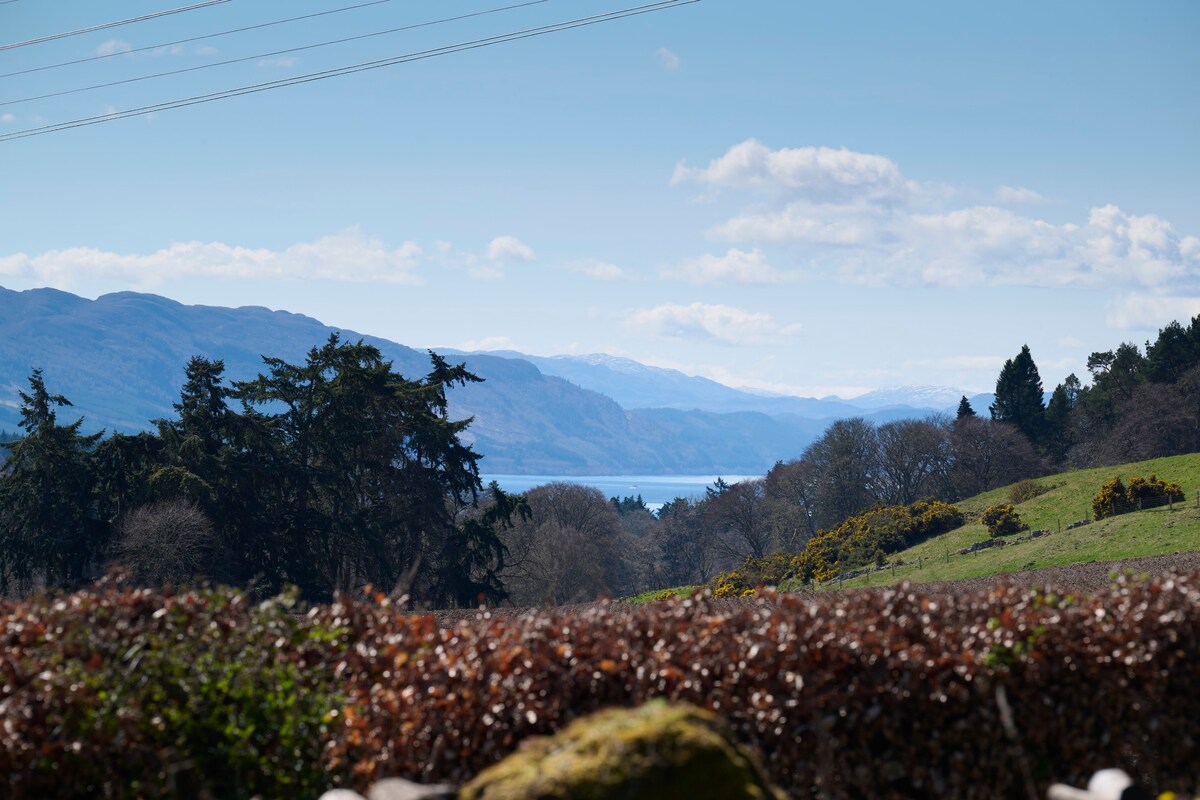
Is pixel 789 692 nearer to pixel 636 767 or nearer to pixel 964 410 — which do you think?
pixel 636 767

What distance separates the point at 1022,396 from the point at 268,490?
6241cm

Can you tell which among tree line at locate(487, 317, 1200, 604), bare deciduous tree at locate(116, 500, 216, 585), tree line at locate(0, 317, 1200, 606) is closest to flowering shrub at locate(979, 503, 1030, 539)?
tree line at locate(0, 317, 1200, 606)

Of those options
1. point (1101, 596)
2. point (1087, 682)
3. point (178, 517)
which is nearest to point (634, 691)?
point (1087, 682)

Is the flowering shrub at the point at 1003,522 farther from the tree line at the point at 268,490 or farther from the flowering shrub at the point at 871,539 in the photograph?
the tree line at the point at 268,490

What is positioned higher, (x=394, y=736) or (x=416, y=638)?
(x=416, y=638)

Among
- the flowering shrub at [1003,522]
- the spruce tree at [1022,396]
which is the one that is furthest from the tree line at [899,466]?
the flowering shrub at [1003,522]

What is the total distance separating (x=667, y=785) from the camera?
3.98 m

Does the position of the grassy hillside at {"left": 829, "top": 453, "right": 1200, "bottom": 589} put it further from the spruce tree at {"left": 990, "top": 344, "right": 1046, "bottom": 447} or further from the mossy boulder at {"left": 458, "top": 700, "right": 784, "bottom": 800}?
the spruce tree at {"left": 990, "top": 344, "right": 1046, "bottom": 447}

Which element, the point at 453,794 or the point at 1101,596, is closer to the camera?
the point at 453,794

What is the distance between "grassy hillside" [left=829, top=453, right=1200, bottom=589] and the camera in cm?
2770

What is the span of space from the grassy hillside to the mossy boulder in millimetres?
18851

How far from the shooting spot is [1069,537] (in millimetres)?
31672

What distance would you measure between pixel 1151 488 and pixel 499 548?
23501 millimetres

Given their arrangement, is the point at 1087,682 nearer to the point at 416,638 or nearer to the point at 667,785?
the point at 667,785
